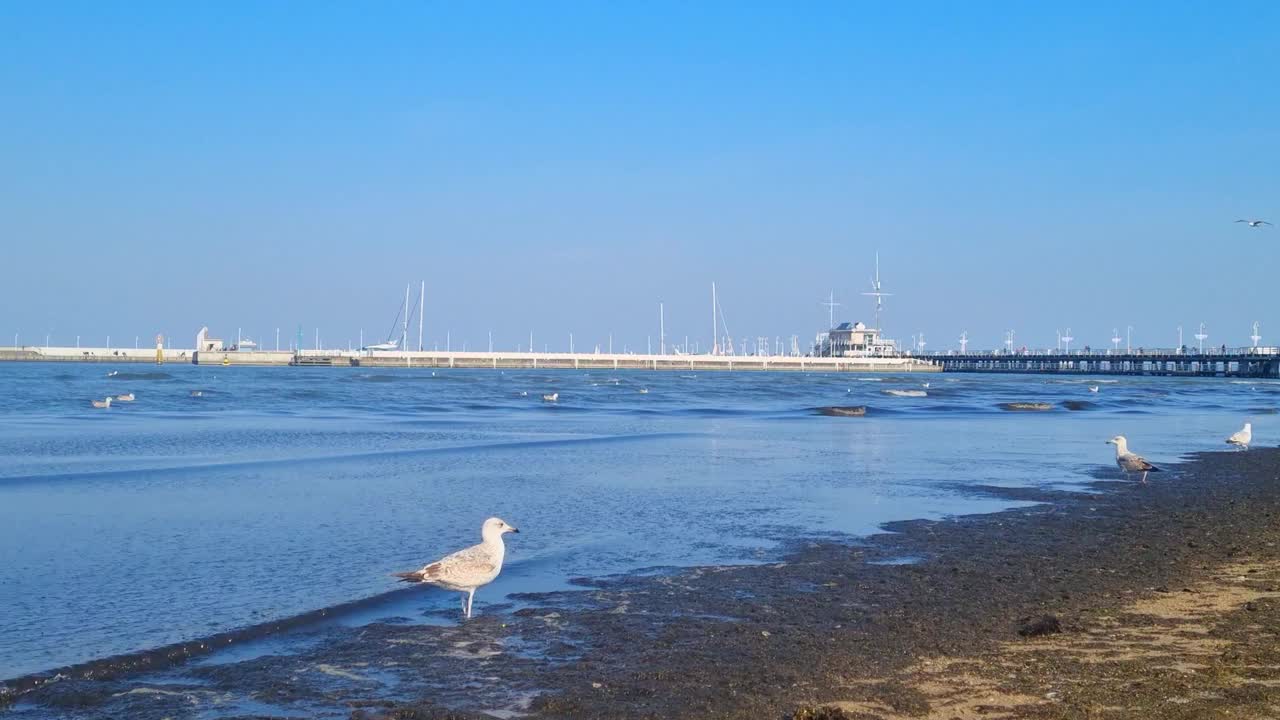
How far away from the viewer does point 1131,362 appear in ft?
456

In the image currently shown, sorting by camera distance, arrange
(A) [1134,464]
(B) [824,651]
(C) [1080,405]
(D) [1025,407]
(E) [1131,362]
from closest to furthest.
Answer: (B) [824,651], (A) [1134,464], (D) [1025,407], (C) [1080,405], (E) [1131,362]

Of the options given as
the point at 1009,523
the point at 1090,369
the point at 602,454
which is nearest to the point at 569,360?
the point at 1090,369

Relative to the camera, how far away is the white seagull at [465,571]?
8562mm

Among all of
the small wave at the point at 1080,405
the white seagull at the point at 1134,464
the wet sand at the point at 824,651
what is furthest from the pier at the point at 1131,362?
the wet sand at the point at 824,651

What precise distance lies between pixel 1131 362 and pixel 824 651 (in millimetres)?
143910

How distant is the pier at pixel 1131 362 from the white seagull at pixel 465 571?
12768 cm

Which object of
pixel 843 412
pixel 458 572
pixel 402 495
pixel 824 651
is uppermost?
pixel 458 572

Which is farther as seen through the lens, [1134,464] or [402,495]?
[1134,464]

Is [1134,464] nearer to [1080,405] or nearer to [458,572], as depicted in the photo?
[458,572]

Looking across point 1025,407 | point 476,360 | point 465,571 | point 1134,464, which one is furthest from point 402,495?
point 476,360

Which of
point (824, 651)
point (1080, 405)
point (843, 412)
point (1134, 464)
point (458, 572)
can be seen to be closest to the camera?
point (824, 651)

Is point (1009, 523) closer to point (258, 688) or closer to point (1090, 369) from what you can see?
point (258, 688)

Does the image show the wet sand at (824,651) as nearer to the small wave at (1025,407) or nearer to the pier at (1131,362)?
the small wave at (1025,407)

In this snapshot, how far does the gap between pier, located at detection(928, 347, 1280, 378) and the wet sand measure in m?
125
